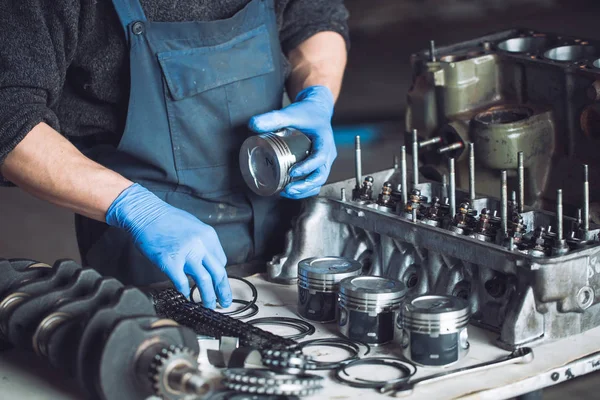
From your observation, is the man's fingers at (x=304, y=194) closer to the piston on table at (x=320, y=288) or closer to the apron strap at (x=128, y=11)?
the piston on table at (x=320, y=288)

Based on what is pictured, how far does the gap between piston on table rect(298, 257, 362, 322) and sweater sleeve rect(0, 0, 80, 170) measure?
0.67 meters

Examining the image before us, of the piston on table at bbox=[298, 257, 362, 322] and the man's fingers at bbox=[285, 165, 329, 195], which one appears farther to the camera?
the man's fingers at bbox=[285, 165, 329, 195]

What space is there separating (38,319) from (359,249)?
0.79m

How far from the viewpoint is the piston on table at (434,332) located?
1622 millimetres

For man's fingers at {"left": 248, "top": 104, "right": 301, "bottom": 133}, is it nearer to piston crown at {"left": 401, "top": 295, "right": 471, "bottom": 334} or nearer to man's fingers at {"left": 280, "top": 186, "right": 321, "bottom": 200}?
man's fingers at {"left": 280, "top": 186, "right": 321, "bottom": 200}

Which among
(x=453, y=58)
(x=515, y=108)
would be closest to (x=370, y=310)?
(x=515, y=108)

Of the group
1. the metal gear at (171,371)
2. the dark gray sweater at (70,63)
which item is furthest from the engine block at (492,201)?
the metal gear at (171,371)

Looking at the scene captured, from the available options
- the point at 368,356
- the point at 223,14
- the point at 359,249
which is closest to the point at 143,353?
the point at 368,356

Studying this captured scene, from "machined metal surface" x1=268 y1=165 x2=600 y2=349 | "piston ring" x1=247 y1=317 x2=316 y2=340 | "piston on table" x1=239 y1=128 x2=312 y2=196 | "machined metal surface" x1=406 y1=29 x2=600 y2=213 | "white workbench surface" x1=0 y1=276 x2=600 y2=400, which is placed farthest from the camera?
"machined metal surface" x1=406 y1=29 x2=600 y2=213

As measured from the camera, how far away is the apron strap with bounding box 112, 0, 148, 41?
2.08 metres

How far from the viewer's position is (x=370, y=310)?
1.73 meters

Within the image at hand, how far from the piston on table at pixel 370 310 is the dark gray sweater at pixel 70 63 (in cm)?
78

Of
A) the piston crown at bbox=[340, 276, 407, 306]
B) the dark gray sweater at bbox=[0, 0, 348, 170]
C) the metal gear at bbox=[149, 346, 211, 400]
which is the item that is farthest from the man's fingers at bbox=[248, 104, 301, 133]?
the metal gear at bbox=[149, 346, 211, 400]

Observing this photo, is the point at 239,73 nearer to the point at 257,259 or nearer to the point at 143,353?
the point at 257,259
